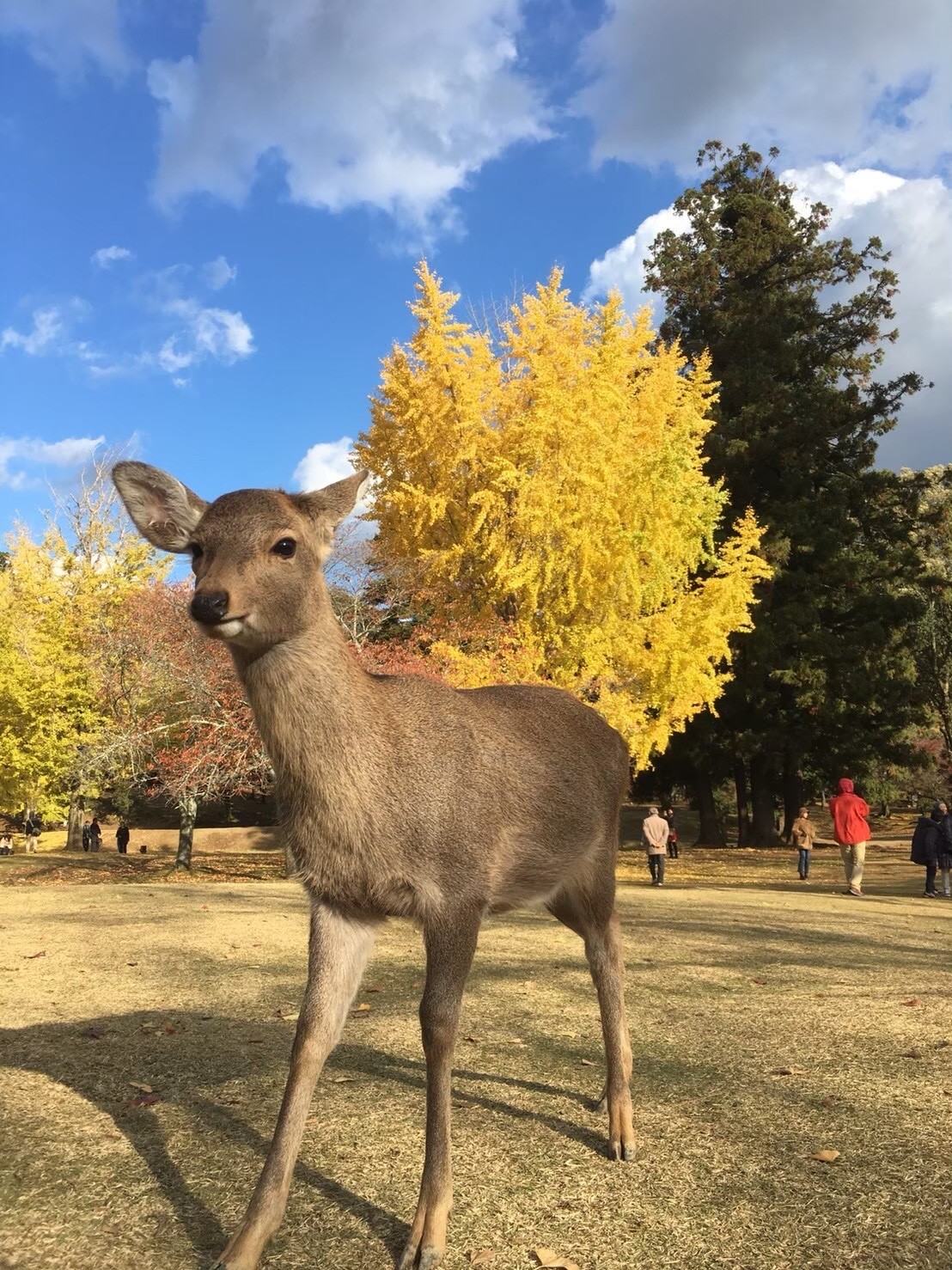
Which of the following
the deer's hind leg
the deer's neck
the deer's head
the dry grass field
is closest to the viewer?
the deer's head

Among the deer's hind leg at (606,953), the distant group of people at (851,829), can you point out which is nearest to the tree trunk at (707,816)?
the distant group of people at (851,829)

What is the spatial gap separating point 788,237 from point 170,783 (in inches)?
1089

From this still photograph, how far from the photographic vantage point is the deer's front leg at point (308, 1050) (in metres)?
2.84

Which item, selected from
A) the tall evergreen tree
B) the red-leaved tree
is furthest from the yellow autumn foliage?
the tall evergreen tree

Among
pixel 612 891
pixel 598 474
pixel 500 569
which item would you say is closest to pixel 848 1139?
pixel 612 891

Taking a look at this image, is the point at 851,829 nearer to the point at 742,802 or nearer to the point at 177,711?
the point at 177,711

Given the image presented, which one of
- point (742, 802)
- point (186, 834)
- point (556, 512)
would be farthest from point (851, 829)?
point (742, 802)

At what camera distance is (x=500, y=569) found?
16156mm

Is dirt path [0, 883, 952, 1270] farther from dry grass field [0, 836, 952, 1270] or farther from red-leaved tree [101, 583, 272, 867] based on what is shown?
red-leaved tree [101, 583, 272, 867]

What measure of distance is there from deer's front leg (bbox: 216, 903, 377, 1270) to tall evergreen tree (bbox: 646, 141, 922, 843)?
83.5ft

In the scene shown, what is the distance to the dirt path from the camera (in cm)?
300

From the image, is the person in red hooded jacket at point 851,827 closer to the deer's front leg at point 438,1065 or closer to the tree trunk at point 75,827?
the deer's front leg at point 438,1065

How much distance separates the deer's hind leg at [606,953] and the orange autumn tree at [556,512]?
36.4 ft

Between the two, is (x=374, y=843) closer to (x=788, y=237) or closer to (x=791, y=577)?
(x=791, y=577)
